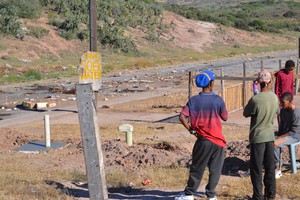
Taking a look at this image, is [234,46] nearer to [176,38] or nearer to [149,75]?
[176,38]

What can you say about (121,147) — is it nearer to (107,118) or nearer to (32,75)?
(107,118)

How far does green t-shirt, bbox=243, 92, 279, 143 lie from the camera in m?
7.76

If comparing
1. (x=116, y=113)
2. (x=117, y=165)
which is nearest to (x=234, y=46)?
(x=116, y=113)

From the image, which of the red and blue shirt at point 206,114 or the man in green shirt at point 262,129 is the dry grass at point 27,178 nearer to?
the red and blue shirt at point 206,114

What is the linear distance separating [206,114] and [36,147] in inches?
274

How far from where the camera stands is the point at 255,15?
379 feet

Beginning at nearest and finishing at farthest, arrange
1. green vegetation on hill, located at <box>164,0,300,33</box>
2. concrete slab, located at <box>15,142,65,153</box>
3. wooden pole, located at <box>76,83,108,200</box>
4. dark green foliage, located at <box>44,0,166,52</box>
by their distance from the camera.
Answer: wooden pole, located at <box>76,83,108,200</box>
concrete slab, located at <box>15,142,65,153</box>
dark green foliage, located at <box>44,0,166,52</box>
green vegetation on hill, located at <box>164,0,300,33</box>

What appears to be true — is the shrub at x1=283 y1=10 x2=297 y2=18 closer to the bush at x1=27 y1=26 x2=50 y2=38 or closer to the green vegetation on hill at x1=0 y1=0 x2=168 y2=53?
the green vegetation on hill at x1=0 y1=0 x2=168 y2=53

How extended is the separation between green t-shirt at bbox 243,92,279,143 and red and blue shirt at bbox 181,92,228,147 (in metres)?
0.45

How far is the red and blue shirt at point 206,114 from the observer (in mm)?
7496

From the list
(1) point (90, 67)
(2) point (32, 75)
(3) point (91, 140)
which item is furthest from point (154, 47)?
(3) point (91, 140)

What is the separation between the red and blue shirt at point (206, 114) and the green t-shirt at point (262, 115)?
1.46 feet

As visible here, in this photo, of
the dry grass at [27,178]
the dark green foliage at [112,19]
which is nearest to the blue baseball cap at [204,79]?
the dry grass at [27,178]

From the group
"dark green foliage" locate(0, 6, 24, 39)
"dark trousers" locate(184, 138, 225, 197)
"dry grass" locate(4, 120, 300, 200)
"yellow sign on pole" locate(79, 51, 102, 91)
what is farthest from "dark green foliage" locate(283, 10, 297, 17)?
"dark trousers" locate(184, 138, 225, 197)
